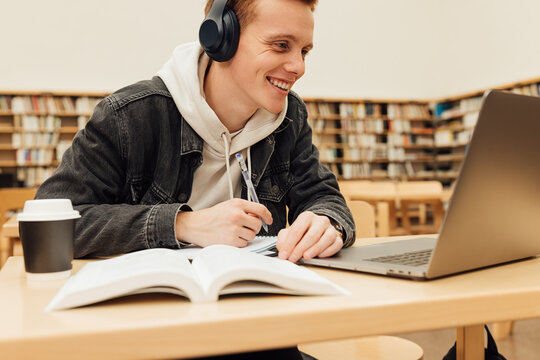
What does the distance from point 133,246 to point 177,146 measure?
0.34 m

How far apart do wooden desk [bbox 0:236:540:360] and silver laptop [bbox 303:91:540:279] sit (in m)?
0.04

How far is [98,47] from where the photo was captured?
670 cm

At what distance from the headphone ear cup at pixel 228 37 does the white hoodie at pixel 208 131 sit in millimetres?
100

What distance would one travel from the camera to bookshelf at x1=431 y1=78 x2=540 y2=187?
7.51 meters

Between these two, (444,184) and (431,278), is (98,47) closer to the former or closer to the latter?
(444,184)

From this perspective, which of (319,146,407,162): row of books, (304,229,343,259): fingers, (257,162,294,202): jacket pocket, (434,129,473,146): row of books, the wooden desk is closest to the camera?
the wooden desk

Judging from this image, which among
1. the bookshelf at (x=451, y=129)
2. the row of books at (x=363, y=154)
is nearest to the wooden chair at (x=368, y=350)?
the row of books at (x=363, y=154)

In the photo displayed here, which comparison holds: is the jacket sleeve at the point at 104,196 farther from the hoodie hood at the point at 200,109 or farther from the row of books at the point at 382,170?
the row of books at the point at 382,170

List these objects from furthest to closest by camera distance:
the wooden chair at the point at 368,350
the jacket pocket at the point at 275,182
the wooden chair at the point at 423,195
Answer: the wooden chair at the point at 423,195, the jacket pocket at the point at 275,182, the wooden chair at the point at 368,350

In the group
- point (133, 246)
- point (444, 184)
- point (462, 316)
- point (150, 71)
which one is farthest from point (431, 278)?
point (444, 184)

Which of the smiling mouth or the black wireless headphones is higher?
the black wireless headphones

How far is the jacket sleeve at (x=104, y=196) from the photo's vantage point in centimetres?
87

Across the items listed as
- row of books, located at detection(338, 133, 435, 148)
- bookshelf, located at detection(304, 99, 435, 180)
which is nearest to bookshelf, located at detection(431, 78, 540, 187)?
bookshelf, located at detection(304, 99, 435, 180)

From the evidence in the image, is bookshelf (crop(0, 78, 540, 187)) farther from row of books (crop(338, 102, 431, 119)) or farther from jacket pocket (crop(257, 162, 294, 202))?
jacket pocket (crop(257, 162, 294, 202))
